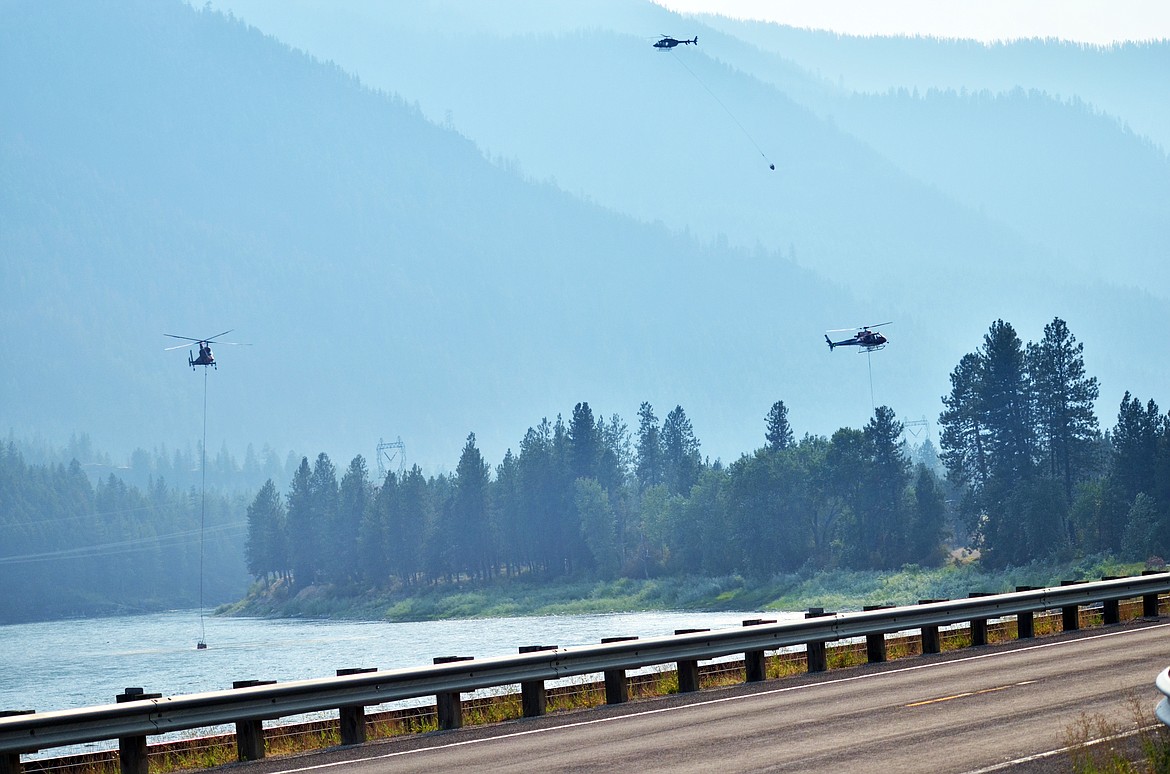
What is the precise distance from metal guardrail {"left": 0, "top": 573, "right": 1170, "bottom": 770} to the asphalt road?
0.60m

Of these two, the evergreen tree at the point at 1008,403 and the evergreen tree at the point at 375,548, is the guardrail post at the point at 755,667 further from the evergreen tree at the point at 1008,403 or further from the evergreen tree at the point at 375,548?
the evergreen tree at the point at 375,548

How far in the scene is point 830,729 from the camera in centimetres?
1678

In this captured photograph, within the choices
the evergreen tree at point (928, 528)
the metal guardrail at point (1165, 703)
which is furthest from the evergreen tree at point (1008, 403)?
the metal guardrail at point (1165, 703)

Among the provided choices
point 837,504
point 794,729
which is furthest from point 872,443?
point 794,729

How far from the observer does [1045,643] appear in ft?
87.4

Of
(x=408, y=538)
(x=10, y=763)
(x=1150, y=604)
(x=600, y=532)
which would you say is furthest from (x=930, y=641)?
(x=408, y=538)

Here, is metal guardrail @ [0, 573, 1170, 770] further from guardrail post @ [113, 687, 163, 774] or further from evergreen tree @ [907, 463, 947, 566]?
evergreen tree @ [907, 463, 947, 566]

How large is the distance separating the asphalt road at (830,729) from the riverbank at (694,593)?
3192 inches

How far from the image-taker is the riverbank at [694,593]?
110m

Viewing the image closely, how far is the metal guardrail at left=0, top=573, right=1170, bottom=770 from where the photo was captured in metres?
15.5

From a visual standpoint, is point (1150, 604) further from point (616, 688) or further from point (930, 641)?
point (616, 688)

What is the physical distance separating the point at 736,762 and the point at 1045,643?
44.8 ft

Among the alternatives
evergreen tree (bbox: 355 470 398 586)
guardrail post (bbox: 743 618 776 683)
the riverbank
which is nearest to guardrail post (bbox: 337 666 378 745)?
guardrail post (bbox: 743 618 776 683)

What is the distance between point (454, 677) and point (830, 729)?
5005 mm
